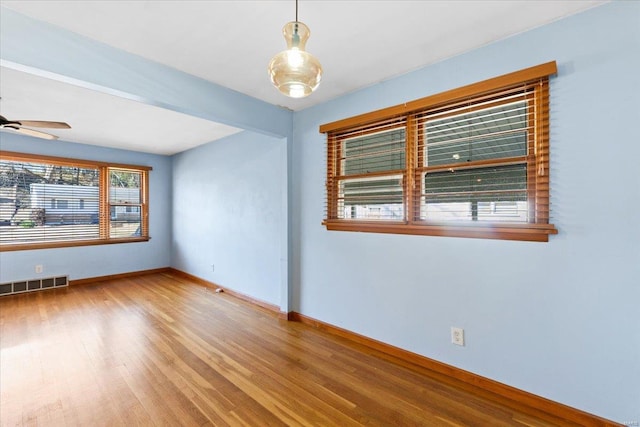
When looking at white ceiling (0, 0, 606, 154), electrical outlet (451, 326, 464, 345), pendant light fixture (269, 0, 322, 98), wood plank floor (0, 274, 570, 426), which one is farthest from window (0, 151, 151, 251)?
electrical outlet (451, 326, 464, 345)

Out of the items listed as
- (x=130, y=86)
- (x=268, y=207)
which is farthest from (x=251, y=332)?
(x=130, y=86)

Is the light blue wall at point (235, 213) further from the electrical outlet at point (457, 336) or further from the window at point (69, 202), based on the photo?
the electrical outlet at point (457, 336)

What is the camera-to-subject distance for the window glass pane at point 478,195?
2.01 meters

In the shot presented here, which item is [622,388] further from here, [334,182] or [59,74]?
[59,74]

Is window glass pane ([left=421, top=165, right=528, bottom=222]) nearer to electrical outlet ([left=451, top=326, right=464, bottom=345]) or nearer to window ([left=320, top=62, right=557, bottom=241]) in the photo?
window ([left=320, top=62, right=557, bottom=241])

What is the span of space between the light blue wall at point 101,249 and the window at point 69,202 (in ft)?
0.38

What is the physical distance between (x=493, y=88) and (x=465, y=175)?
0.64m

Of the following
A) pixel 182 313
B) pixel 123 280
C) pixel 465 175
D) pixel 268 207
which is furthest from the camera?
pixel 123 280

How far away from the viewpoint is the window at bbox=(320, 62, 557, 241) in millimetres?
1922

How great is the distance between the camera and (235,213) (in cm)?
445

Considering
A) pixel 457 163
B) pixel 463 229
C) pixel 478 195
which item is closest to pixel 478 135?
pixel 457 163

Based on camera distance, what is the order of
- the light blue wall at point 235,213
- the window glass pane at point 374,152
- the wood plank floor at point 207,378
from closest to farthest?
the wood plank floor at point 207,378
the window glass pane at point 374,152
the light blue wall at point 235,213

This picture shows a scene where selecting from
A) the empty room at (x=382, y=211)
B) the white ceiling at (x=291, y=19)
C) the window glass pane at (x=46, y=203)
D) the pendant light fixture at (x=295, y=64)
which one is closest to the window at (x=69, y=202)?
the window glass pane at (x=46, y=203)

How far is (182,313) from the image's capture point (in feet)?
11.8
